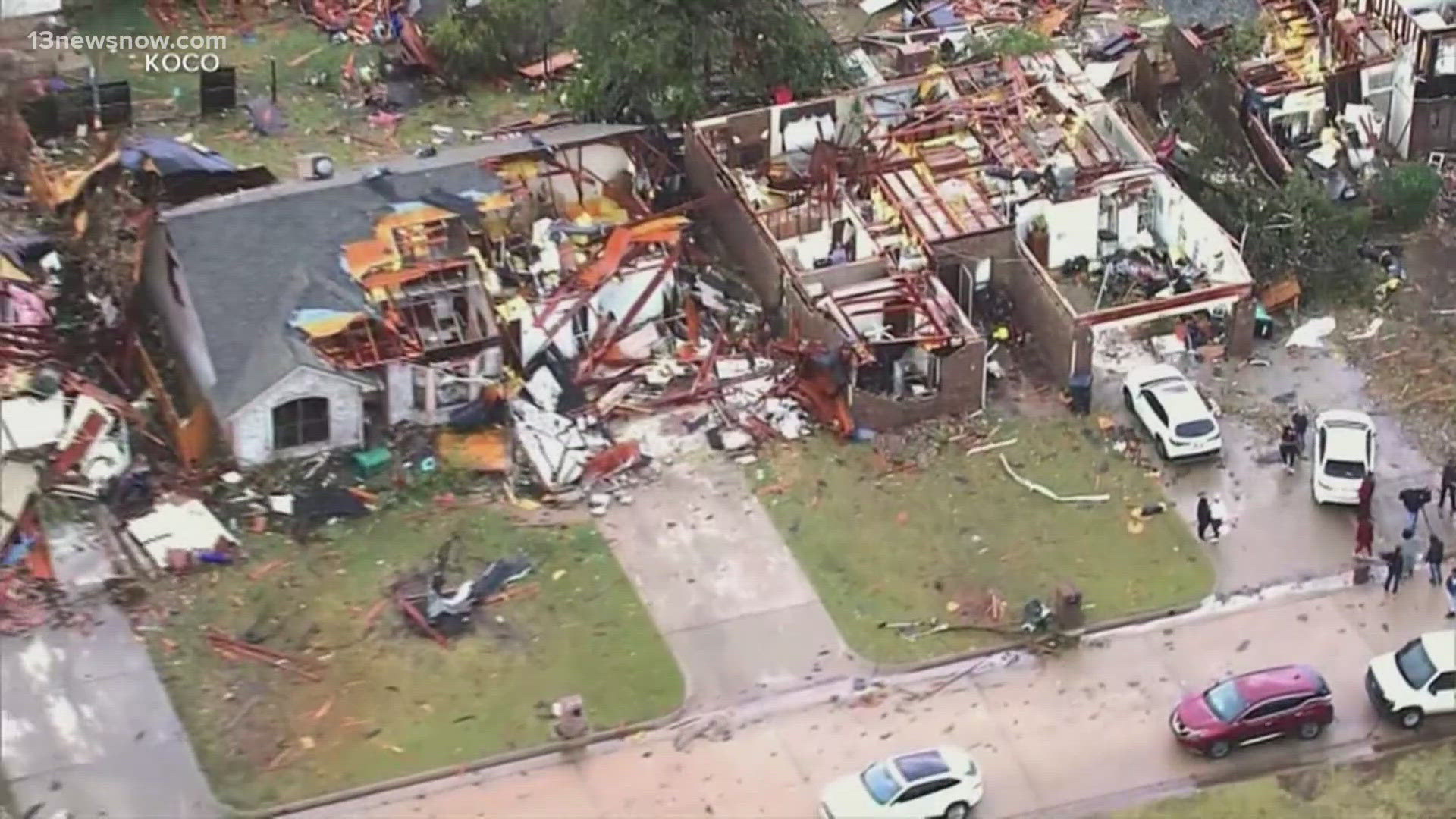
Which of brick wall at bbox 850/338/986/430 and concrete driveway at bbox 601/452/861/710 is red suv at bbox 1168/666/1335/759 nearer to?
concrete driveway at bbox 601/452/861/710

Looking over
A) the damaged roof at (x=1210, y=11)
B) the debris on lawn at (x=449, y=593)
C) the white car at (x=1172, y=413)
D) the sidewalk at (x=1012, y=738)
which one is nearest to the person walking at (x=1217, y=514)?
the white car at (x=1172, y=413)

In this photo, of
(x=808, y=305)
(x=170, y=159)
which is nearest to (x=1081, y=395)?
(x=808, y=305)

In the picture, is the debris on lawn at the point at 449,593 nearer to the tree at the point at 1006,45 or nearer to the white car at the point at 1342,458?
the white car at the point at 1342,458

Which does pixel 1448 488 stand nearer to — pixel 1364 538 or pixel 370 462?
pixel 1364 538

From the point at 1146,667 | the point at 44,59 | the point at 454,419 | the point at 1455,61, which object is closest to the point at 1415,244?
the point at 1455,61

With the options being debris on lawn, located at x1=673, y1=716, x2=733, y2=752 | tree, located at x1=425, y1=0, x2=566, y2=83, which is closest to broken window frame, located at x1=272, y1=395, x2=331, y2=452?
debris on lawn, located at x1=673, y1=716, x2=733, y2=752

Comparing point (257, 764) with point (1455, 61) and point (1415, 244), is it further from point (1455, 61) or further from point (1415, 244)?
point (1455, 61)
